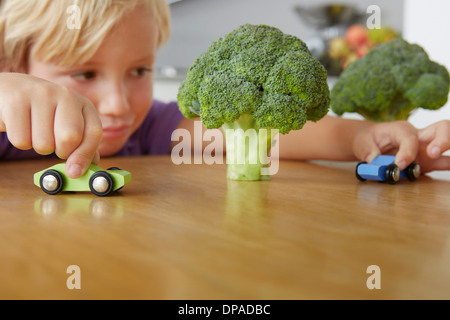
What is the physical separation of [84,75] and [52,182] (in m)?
0.61

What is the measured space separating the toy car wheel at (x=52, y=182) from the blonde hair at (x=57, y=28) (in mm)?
581

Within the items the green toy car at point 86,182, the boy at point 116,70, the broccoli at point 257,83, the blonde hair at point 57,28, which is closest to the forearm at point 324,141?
the boy at point 116,70

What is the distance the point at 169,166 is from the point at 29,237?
67 centimetres

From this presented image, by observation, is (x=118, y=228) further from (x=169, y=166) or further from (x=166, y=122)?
(x=166, y=122)

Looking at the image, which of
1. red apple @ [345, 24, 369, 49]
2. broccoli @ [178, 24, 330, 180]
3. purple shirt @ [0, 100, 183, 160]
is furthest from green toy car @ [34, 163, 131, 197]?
red apple @ [345, 24, 369, 49]

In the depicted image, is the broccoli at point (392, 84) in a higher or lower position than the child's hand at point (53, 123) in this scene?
higher

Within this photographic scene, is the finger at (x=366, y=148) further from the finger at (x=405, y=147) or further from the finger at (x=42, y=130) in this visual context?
the finger at (x=42, y=130)

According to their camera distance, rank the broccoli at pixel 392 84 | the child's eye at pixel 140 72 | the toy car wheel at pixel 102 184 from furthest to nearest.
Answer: the child's eye at pixel 140 72 → the broccoli at pixel 392 84 → the toy car wheel at pixel 102 184

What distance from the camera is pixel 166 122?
169cm

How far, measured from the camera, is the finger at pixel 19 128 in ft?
2.32

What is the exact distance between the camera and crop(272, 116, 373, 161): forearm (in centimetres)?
121

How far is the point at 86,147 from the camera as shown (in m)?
0.70

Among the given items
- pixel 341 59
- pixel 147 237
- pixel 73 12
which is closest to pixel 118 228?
pixel 147 237

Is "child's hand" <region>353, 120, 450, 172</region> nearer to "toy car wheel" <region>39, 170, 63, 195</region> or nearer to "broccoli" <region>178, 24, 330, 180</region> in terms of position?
"broccoli" <region>178, 24, 330, 180</region>
